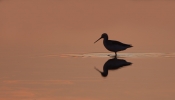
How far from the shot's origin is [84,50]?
1664cm

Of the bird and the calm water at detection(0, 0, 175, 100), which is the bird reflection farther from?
the bird

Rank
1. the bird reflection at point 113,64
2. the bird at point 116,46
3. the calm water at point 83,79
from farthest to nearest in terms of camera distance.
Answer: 1. the bird at point 116,46
2. the bird reflection at point 113,64
3. the calm water at point 83,79

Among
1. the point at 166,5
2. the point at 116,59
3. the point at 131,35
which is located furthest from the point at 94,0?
the point at 116,59

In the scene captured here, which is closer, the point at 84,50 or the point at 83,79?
the point at 83,79

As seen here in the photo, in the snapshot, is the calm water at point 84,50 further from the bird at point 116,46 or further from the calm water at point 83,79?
the bird at point 116,46

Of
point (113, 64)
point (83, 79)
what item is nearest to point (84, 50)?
point (113, 64)

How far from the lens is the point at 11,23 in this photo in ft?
80.6

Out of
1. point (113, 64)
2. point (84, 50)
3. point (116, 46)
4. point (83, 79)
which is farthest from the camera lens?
point (84, 50)

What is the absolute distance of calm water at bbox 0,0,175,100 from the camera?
10703mm

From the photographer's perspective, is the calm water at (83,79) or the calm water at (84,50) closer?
the calm water at (83,79)

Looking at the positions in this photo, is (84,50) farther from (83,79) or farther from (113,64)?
(83,79)

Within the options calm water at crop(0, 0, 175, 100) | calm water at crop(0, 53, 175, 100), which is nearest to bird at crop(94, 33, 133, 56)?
calm water at crop(0, 0, 175, 100)

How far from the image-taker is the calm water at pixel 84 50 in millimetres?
10703

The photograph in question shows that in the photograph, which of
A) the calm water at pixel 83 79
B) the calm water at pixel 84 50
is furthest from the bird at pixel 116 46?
the calm water at pixel 83 79
